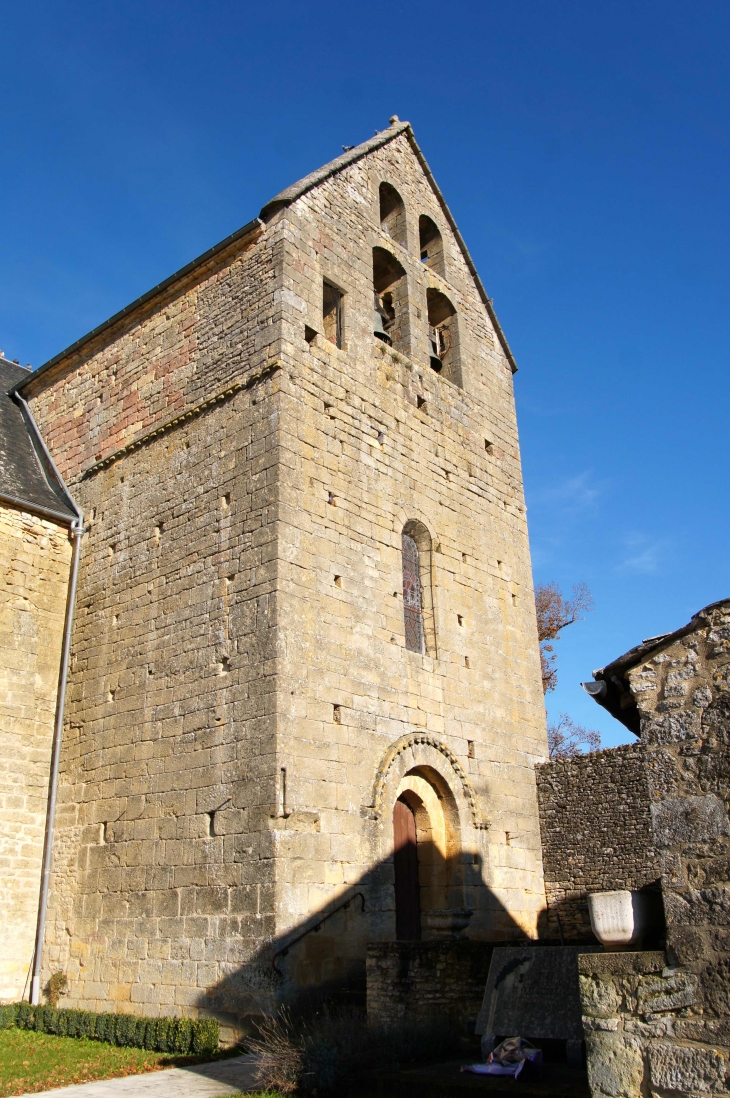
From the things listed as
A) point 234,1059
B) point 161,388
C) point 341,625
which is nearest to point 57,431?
point 161,388

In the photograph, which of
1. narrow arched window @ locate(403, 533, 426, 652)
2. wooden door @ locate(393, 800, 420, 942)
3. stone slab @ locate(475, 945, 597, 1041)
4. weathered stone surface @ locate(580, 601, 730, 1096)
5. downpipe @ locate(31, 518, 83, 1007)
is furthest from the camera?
narrow arched window @ locate(403, 533, 426, 652)

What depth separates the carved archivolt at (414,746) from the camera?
1008cm

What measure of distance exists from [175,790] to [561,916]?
5.90m

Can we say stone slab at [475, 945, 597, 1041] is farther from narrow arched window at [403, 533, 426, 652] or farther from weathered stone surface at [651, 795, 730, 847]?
narrow arched window at [403, 533, 426, 652]

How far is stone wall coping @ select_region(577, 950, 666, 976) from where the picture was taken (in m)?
4.54

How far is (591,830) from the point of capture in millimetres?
12359

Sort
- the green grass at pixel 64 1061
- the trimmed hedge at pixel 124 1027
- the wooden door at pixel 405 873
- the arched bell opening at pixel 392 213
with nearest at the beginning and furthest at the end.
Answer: the green grass at pixel 64 1061, the trimmed hedge at pixel 124 1027, the wooden door at pixel 405 873, the arched bell opening at pixel 392 213

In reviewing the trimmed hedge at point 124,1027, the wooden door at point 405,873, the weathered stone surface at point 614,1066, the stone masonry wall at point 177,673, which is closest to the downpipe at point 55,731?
the stone masonry wall at point 177,673

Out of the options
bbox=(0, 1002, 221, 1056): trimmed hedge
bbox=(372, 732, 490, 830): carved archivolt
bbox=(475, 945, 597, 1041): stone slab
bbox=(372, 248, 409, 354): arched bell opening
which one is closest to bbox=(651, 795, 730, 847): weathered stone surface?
bbox=(475, 945, 597, 1041): stone slab

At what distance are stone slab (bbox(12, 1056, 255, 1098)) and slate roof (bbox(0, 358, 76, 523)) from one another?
771 centimetres

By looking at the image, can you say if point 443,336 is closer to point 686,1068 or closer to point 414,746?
point 414,746

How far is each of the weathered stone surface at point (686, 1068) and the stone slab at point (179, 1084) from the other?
3.76 m

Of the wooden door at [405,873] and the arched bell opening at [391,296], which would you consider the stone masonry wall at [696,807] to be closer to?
the wooden door at [405,873]

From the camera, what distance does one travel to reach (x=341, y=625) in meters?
10.4
